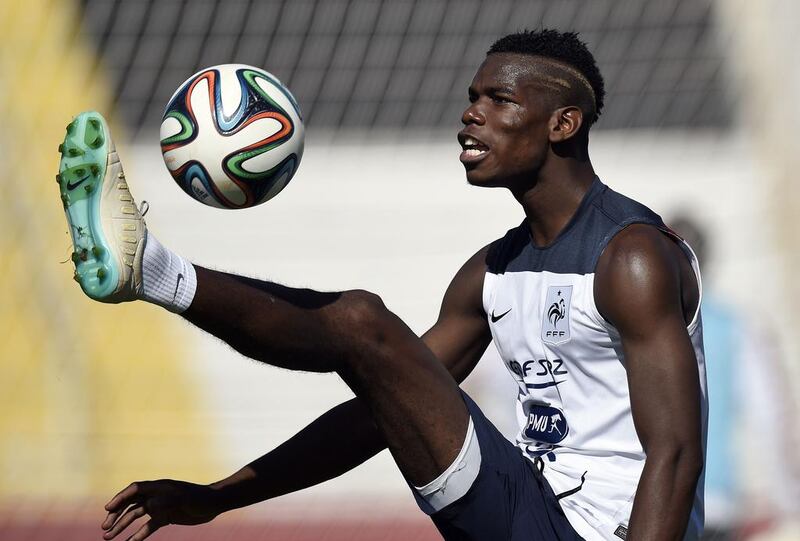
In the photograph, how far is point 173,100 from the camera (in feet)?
11.0

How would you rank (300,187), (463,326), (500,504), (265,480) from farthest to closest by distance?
(300,187) < (463,326) < (265,480) < (500,504)

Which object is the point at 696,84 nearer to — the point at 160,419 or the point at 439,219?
the point at 439,219

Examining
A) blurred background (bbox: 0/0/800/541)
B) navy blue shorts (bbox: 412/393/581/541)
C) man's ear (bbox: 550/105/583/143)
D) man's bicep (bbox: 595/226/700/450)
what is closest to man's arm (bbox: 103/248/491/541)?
navy blue shorts (bbox: 412/393/581/541)

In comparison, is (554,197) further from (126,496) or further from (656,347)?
(126,496)

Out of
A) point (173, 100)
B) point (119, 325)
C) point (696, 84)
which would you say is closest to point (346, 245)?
point (119, 325)

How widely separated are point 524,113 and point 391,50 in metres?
3.91

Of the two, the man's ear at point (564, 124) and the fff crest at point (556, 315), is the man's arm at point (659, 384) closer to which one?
the fff crest at point (556, 315)

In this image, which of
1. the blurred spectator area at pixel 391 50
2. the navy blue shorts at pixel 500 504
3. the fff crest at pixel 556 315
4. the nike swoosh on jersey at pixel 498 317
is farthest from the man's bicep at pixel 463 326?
the blurred spectator area at pixel 391 50

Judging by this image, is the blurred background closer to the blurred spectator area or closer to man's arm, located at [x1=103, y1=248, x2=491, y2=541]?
the blurred spectator area

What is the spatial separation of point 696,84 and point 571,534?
15.4 ft

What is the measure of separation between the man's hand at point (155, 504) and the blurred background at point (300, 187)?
135 inches

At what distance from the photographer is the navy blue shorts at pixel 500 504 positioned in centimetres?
305

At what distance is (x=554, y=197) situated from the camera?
3.37 meters

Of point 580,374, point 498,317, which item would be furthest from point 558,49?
point 580,374
